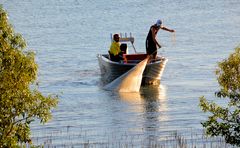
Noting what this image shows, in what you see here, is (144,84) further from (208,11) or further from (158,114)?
(208,11)

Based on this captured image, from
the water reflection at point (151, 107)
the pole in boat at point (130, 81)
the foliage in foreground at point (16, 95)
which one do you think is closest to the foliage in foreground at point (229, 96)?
the foliage in foreground at point (16, 95)

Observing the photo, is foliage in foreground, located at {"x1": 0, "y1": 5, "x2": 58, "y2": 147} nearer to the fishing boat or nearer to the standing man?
the fishing boat

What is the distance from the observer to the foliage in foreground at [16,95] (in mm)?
14906

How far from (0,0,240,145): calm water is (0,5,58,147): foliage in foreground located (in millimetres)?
6786

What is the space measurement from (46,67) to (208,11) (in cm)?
2423

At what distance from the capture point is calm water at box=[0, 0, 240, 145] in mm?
24812

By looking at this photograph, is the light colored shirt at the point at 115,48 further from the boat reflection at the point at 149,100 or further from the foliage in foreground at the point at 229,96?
the foliage in foreground at the point at 229,96

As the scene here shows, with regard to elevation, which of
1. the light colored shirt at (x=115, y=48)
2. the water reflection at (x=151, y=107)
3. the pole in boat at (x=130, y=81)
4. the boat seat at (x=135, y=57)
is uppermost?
the light colored shirt at (x=115, y=48)

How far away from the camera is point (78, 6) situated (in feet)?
213

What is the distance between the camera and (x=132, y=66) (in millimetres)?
29688

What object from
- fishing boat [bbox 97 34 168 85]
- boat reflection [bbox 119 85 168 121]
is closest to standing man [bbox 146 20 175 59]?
fishing boat [bbox 97 34 168 85]

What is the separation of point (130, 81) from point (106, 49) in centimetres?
1253

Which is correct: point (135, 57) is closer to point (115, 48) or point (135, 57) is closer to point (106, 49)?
point (115, 48)

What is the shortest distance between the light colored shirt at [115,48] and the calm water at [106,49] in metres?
1.36
